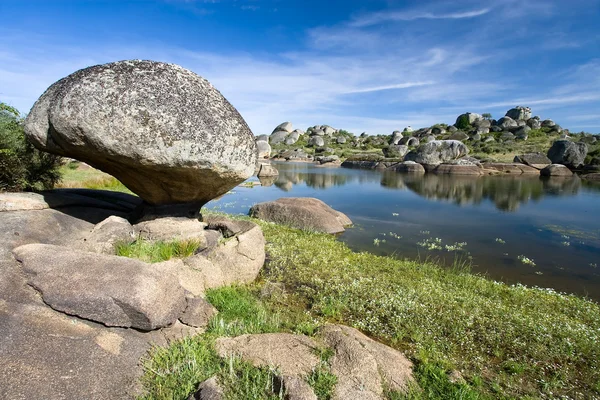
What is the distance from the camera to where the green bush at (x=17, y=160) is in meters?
8.41

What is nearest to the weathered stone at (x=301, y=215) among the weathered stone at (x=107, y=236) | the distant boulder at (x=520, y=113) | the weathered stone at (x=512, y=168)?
the weathered stone at (x=107, y=236)

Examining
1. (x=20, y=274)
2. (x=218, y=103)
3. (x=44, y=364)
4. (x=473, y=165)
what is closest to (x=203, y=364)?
(x=44, y=364)

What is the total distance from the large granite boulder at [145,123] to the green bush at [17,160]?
5.23ft

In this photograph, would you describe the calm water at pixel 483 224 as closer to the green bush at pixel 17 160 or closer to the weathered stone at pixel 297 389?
the weathered stone at pixel 297 389

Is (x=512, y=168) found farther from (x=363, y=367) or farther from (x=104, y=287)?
(x=104, y=287)

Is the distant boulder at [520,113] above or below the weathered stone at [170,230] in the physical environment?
above

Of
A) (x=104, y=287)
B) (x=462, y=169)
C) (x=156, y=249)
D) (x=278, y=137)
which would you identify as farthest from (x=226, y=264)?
(x=278, y=137)

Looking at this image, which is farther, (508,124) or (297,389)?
(508,124)

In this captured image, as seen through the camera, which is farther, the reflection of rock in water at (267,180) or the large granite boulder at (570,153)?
the large granite boulder at (570,153)

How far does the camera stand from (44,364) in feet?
13.7

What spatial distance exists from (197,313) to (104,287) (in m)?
1.59

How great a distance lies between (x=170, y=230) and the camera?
8.66m

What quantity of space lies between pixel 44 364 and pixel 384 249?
1175 cm

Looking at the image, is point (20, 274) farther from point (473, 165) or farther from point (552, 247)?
point (473, 165)
